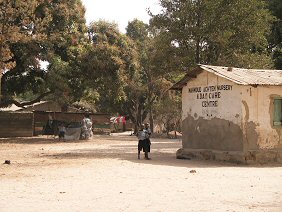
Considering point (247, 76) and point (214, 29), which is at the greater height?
point (214, 29)

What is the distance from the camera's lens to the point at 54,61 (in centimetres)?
2712

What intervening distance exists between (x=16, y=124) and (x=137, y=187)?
22497 mm

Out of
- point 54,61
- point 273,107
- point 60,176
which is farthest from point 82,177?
point 54,61

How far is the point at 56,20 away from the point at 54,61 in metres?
2.99

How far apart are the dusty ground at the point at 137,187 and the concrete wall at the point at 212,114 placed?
1.48 m

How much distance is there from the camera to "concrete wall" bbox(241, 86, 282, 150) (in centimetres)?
1501

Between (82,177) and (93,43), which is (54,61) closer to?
(93,43)

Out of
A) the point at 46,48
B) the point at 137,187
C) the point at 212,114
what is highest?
the point at 46,48

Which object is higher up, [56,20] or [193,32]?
[56,20]

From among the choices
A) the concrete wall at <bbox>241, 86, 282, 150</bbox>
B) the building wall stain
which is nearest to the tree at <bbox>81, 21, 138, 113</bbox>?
the building wall stain

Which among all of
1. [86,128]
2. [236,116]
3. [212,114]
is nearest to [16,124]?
[86,128]

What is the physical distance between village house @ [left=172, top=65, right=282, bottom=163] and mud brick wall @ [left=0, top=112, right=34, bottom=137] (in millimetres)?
16673

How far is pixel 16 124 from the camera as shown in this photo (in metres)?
29.9

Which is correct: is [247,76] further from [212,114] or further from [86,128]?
Answer: [86,128]
